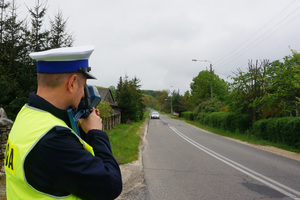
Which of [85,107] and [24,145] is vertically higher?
[85,107]

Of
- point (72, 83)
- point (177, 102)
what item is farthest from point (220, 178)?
point (177, 102)

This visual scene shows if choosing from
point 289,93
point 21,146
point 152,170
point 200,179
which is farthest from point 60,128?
point 289,93

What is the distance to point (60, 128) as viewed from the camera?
1.00m

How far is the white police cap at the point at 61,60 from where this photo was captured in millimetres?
1137

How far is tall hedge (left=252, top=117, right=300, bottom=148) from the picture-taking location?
1086cm

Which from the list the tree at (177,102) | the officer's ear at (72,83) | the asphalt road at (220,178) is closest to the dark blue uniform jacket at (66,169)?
the officer's ear at (72,83)

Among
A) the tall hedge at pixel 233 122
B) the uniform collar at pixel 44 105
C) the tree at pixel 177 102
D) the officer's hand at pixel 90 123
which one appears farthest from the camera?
the tree at pixel 177 102

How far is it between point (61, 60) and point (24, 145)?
0.49 m

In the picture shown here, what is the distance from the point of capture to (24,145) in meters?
0.98

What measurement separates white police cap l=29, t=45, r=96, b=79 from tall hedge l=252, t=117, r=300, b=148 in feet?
41.3

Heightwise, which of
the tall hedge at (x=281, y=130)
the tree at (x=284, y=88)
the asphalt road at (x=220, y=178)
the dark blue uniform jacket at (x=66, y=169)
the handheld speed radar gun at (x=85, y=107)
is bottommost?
the asphalt road at (x=220, y=178)

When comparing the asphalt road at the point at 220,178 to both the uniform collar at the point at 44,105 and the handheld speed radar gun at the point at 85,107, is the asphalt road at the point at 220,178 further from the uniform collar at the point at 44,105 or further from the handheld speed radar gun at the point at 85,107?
the uniform collar at the point at 44,105

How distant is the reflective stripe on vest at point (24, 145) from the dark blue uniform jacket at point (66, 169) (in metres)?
0.03

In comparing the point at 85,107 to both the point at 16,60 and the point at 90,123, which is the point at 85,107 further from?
the point at 16,60
